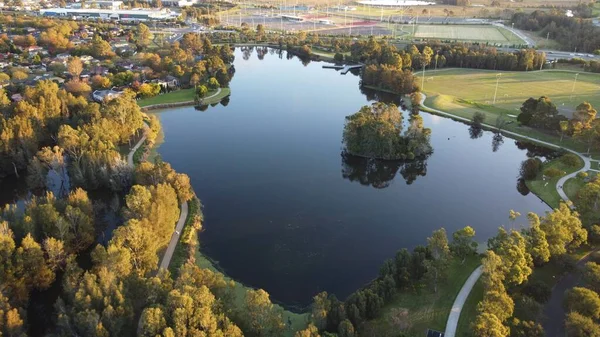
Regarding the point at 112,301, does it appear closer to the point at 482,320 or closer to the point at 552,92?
the point at 482,320

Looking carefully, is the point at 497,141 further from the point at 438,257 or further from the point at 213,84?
the point at 213,84

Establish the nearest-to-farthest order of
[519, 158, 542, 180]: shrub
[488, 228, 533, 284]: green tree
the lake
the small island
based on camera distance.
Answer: [488, 228, 533, 284]: green tree
the lake
[519, 158, 542, 180]: shrub
the small island

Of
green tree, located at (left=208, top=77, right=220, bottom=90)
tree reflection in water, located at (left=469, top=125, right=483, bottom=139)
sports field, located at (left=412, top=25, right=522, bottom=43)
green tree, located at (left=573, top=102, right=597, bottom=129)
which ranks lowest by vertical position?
tree reflection in water, located at (left=469, top=125, right=483, bottom=139)

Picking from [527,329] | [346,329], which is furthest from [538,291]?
[346,329]

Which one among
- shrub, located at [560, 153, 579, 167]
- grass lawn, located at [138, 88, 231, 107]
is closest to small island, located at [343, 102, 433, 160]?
shrub, located at [560, 153, 579, 167]

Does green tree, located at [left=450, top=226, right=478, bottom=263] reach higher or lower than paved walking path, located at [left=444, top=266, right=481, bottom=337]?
higher

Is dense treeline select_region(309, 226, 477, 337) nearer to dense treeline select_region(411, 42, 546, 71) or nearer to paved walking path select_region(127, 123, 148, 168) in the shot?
paved walking path select_region(127, 123, 148, 168)
